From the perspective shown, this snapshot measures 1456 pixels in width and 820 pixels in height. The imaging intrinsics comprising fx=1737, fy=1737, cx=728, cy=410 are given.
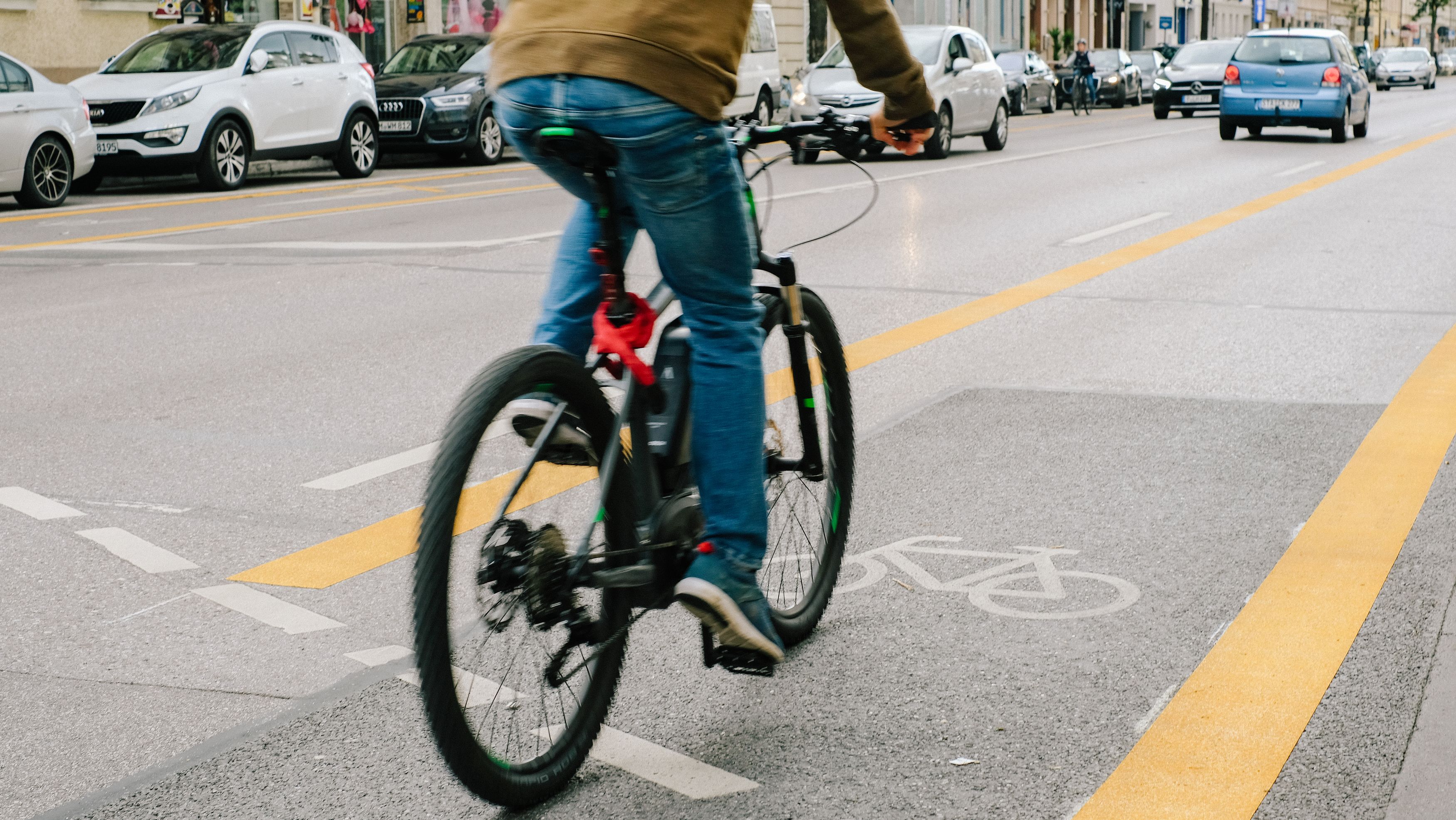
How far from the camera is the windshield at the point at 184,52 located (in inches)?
715

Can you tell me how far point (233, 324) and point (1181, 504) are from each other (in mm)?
5188

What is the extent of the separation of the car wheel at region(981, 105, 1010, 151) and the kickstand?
20935 mm

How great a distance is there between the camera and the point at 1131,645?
3.71 m

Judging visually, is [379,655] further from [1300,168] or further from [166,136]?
[1300,168]

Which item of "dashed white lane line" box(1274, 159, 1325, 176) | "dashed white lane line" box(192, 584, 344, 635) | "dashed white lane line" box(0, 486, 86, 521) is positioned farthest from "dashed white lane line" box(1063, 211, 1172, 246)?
"dashed white lane line" box(192, 584, 344, 635)

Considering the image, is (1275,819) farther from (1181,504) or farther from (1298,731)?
(1181,504)

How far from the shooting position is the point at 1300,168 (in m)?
19.3

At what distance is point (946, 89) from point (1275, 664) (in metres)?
19.1

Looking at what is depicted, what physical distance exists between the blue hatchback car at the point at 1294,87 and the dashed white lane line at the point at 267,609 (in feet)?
71.5

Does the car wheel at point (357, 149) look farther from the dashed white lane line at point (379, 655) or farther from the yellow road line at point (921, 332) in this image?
the dashed white lane line at point (379, 655)

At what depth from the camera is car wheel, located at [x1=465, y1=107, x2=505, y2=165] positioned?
71.8 ft

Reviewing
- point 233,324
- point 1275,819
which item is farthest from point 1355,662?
point 233,324

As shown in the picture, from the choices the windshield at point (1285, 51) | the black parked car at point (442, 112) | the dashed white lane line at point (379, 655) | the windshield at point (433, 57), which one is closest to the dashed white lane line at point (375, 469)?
the dashed white lane line at point (379, 655)

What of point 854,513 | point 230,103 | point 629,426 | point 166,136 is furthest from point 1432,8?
point 629,426
